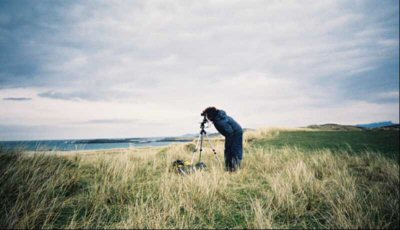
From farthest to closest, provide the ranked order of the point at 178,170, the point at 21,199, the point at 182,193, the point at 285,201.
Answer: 1. the point at 178,170
2. the point at 182,193
3. the point at 285,201
4. the point at 21,199

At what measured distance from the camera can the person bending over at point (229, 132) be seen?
5.51 meters

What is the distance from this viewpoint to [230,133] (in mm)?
5527

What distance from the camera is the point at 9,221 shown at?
2.12 m

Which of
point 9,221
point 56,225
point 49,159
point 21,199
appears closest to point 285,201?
point 56,225

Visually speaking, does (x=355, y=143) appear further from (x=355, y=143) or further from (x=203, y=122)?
(x=203, y=122)

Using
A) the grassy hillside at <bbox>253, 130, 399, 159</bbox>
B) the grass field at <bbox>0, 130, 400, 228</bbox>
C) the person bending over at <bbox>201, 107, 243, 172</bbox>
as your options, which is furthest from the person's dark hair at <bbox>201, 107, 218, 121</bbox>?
the grassy hillside at <bbox>253, 130, 399, 159</bbox>

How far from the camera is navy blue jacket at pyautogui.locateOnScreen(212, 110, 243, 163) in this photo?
18.1ft

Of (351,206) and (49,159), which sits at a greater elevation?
(49,159)

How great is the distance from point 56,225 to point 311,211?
10.7 ft

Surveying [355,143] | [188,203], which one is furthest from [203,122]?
[355,143]

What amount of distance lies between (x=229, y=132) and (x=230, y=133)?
0.14ft

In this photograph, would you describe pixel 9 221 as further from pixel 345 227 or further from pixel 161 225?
pixel 345 227

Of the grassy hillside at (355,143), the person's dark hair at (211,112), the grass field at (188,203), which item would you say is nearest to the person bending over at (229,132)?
the person's dark hair at (211,112)

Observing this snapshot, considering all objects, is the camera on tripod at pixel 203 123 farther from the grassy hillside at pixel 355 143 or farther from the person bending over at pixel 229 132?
the grassy hillside at pixel 355 143
